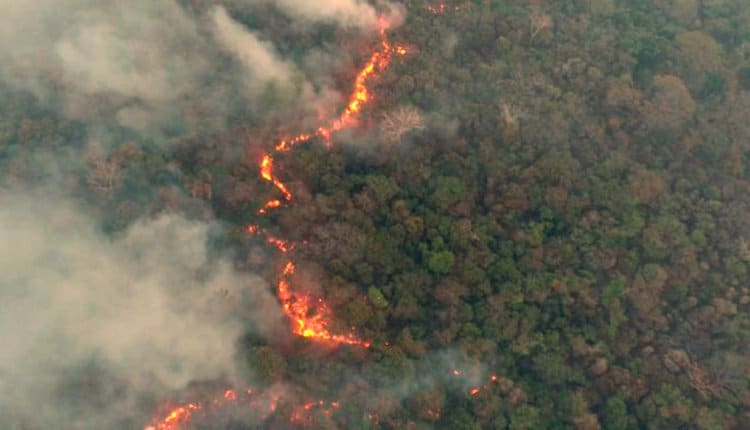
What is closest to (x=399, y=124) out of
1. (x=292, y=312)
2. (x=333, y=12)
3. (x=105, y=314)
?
(x=333, y=12)

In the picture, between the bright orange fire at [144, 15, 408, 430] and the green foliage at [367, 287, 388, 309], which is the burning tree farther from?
the green foliage at [367, 287, 388, 309]

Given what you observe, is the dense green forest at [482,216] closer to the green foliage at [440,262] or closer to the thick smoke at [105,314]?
the green foliage at [440,262]

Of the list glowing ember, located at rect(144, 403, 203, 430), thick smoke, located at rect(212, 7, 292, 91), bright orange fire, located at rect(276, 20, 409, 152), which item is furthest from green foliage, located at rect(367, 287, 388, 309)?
thick smoke, located at rect(212, 7, 292, 91)

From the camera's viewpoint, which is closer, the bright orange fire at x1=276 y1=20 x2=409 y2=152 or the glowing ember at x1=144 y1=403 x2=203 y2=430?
the glowing ember at x1=144 y1=403 x2=203 y2=430

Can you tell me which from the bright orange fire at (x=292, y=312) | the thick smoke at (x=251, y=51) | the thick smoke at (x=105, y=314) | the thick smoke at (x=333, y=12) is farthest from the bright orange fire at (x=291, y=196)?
the thick smoke at (x=251, y=51)

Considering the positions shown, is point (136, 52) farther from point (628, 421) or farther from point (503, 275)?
point (628, 421)

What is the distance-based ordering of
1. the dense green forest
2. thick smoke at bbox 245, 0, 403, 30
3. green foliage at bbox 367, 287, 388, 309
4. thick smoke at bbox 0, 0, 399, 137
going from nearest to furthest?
the dense green forest
green foliage at bbox 367, 287, 388, 309
thick smoke at bbox 0, 0, 399, 137
thick smoke at bbox 245, 0, 403, 30

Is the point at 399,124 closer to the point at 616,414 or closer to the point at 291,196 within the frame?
the point at 291,196
